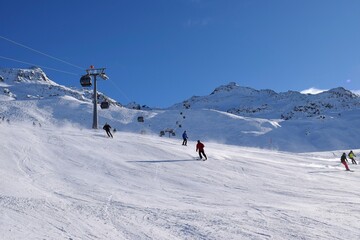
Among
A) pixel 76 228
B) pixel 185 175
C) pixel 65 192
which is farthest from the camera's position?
pixel 185 175

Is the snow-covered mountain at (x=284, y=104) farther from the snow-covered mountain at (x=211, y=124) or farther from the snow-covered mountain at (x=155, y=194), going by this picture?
the snow-covered mountain at (x=155, y=194)

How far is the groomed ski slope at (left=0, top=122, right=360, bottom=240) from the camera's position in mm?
10508

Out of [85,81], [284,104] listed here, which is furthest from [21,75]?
[85,81]

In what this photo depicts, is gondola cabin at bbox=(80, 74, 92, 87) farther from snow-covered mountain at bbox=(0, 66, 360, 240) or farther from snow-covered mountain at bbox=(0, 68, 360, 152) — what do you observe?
snow-covered mountain at bbox=(0, 68, 360, 152)

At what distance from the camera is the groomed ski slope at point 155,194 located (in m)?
10.5

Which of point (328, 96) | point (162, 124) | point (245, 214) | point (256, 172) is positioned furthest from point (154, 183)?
point (328, 96)

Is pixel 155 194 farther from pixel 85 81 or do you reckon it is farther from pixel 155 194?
pixel 85 81

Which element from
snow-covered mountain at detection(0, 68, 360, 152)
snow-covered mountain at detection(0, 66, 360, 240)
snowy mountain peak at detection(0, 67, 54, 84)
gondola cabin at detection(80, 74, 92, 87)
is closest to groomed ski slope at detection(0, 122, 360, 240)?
snow-covered mountain at detection(0, 66, 360, 240)

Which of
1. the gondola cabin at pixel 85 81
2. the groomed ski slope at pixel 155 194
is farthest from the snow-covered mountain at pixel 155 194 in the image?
the gondola cabin at pixel 85 81

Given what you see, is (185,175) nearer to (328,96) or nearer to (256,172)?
(256,172)

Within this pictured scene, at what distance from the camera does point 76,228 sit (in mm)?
10141

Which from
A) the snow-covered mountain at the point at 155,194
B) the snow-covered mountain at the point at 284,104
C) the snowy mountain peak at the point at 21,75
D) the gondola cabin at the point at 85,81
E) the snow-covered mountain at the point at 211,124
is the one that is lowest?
the snow-covered mountain at the point at 155,194

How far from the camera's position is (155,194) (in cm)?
1520

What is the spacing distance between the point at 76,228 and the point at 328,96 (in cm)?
17303
